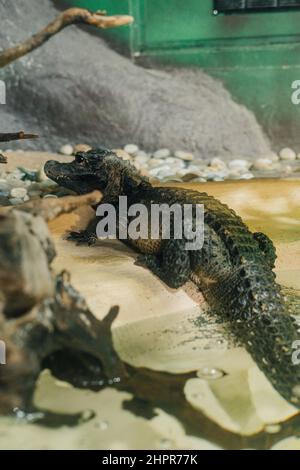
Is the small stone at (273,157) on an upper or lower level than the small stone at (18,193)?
upper

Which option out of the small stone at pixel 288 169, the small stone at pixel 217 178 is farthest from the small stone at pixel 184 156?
the small stone at pixel 288 169

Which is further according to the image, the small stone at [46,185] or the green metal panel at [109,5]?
the green metal panel at [109,5]

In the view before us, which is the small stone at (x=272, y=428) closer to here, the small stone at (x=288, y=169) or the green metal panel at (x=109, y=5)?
the small stone at (x=288, y=169)

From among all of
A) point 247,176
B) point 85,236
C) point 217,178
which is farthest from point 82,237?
point 247,176

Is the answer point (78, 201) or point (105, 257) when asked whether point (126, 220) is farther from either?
point (78, 201)

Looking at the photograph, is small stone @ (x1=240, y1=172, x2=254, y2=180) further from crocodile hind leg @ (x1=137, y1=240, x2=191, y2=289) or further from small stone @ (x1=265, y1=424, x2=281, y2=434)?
small stone @ (x1=265, y1=424, x2=281, y2=434)
